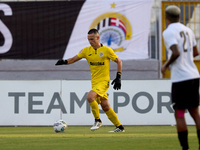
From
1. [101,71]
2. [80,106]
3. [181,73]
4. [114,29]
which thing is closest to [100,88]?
[101,71]

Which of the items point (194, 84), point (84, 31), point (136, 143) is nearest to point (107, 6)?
point (84, 31)

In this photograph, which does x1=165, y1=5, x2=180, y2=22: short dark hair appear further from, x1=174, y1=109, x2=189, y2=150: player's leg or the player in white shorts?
x1=174, y1=109, x2=189, y2=150: player's leg

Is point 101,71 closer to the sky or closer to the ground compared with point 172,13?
closer to the ground

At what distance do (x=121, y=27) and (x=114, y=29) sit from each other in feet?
0.87

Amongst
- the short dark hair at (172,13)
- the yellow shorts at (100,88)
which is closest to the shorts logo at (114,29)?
the yellow shorts at (100,88)

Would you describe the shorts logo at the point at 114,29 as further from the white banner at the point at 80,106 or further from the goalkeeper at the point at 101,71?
the goalkeeper at the point at 101,71

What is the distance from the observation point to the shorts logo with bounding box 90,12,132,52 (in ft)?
51.1

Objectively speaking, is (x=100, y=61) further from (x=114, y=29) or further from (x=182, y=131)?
(x=114, y=29)

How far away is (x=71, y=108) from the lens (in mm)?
11508

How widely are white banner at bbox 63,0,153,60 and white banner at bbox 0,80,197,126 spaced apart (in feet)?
13.8

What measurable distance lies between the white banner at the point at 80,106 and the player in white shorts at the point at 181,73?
6.20 meters

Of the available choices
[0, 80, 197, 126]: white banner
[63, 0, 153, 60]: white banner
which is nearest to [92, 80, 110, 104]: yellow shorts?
[0, 80, 197, 126]: white banner

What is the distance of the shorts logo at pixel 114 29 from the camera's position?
51.1ft

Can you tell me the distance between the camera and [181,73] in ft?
17.0
